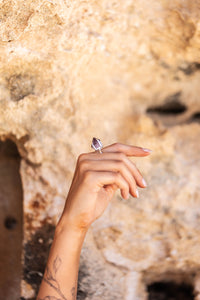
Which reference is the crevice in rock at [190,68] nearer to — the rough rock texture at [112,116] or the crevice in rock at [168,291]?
the rough rock texture at [112,116]

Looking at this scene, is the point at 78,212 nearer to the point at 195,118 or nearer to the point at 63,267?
the point at 63,267

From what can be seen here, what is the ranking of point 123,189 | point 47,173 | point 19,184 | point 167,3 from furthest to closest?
point 19,184
point 47,173
point 167,3
point 123,189

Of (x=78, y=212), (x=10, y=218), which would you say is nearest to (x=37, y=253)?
(x=10, y=218)

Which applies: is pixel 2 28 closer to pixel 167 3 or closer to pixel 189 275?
pixel 167 3

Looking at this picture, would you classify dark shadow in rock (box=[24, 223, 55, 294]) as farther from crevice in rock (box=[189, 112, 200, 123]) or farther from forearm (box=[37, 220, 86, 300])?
crevice in rock (box=[189, 112, 200, 123])

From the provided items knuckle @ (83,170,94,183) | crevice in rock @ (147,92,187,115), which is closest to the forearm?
knuckle @ (83,170,94,183)

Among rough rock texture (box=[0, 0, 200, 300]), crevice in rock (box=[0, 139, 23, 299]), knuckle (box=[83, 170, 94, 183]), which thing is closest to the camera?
knuckle (box=[83, 170, 94, 183])

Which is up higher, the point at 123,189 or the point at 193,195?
the point at 193,195

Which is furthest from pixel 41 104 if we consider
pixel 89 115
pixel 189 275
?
pixel 189 275
